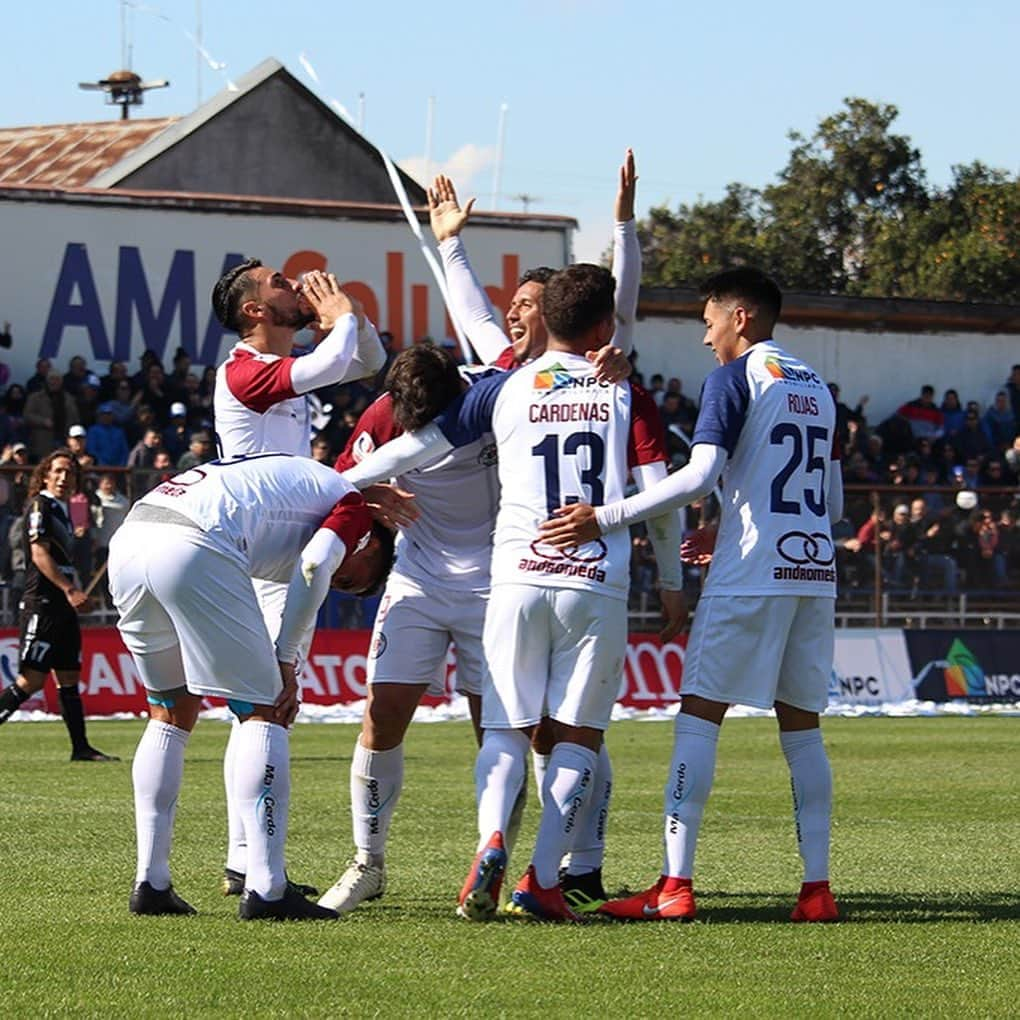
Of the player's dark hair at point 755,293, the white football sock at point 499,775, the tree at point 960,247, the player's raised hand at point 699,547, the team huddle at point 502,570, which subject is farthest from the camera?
the tree at point 960,247

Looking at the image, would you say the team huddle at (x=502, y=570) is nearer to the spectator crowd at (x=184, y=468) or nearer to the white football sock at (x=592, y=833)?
the white football sock at (x=592, y=833)

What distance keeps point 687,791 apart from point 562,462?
1.28 meters

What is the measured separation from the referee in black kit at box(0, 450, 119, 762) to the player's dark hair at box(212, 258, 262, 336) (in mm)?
7925

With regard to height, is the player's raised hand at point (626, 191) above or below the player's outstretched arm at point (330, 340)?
above

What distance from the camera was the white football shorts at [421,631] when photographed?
337 inches

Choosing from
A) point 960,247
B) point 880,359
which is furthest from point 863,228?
point 880,359

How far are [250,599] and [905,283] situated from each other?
62514mm

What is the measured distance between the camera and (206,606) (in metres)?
7.59

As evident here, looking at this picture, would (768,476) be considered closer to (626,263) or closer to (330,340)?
(626,263)

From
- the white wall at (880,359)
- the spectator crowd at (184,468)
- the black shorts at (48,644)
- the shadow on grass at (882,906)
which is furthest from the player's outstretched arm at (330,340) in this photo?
the white wall at (880,359)

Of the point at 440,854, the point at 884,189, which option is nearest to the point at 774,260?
the point at 884,189

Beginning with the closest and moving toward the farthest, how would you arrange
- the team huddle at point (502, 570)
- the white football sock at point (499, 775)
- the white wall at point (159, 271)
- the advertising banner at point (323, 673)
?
the team huddle at point (502, 570)
the white football sock at point (499, 775)
the advertising banner at point (323, 673)
the white wall at point (159, 271)

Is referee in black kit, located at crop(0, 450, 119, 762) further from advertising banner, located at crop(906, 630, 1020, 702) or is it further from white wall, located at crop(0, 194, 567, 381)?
white wall, located at crop(0, 194, 567, 381)

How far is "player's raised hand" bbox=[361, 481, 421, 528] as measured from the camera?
8312mm
